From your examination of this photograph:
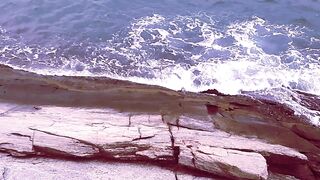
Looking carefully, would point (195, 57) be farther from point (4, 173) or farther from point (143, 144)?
point (4, 173)

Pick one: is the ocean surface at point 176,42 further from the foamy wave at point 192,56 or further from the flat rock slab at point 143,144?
the flat rock slab at point 143,144

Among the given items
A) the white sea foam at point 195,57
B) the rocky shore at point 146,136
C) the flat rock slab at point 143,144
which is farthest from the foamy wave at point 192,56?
the flat rock slab at point 143,144

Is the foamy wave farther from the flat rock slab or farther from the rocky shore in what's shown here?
the flat rock slab

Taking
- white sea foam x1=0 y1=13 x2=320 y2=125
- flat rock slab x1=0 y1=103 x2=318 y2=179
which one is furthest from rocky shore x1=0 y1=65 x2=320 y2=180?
white sea foam x1=0 y1=13 x2=320 y2=125

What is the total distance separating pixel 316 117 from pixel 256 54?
2.88 metres

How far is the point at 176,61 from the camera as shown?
11055 millimetres

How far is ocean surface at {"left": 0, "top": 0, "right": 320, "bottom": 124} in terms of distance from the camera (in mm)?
10453

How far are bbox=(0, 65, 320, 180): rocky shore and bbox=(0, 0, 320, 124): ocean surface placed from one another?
1.11 metres

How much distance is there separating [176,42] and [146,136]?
509 centimetres

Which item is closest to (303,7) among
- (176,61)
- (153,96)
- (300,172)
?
(176,61)

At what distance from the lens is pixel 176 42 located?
38.9ft

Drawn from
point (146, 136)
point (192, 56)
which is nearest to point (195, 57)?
point (192, 56)

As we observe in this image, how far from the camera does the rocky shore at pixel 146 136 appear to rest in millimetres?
6773

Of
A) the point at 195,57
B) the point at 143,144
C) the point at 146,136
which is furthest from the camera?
the point at 195,57
